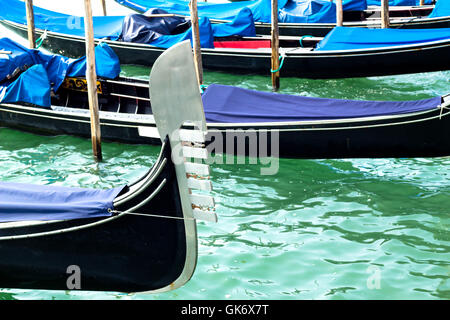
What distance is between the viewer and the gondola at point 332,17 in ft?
35.3

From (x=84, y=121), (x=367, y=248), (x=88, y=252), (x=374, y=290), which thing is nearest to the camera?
(x=88, y=252)

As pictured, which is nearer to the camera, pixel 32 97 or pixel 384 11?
pixel 32 97

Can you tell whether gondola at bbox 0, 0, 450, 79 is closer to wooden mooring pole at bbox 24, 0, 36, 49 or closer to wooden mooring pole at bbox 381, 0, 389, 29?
wooden mooring pole at bbox 381, 0, 389, 29

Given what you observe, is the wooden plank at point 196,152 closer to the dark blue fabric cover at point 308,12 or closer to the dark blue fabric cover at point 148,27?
the dark blue fabric cover at point 148,27

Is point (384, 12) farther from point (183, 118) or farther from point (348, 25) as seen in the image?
point (183, 118)

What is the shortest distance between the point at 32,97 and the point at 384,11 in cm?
578

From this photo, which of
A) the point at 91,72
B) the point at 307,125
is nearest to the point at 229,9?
the point at 91,72

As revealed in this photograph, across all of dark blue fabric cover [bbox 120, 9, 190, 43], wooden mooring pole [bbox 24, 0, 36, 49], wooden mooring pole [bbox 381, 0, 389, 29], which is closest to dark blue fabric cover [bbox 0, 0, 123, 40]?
dark blue fabric cover [bbox 120, 9, 190, 43]

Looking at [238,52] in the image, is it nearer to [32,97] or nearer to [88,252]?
[32,97]

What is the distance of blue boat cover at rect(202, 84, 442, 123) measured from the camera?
5844 mm

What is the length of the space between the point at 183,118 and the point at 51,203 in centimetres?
101

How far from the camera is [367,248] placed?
4.74 m

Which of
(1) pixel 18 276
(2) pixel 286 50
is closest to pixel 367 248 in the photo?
(1) pixel 18 276

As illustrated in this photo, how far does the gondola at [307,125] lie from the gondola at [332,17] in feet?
17.3
